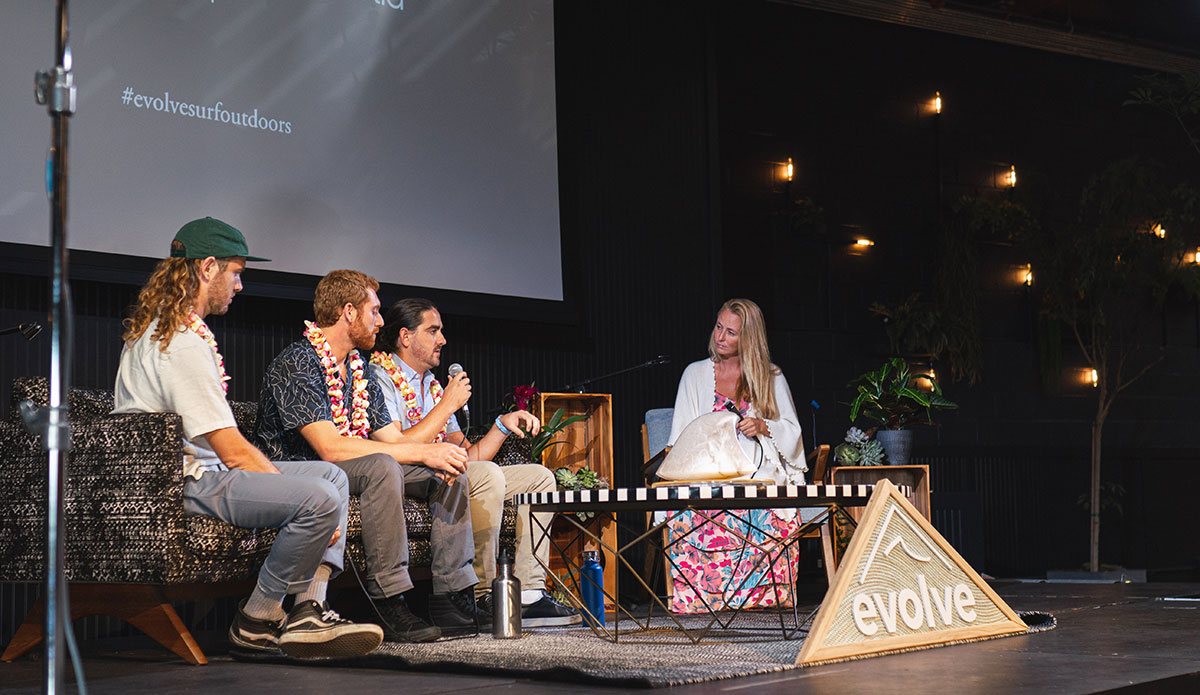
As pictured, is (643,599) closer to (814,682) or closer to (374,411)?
(374,411)

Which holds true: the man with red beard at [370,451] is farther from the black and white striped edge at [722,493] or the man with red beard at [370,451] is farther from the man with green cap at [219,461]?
the black and white striped edge at [722,493]

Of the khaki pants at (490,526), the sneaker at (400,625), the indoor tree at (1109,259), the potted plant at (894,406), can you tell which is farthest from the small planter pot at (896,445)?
the sneaker at (400,625)

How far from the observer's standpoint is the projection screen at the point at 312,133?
3.94 meters

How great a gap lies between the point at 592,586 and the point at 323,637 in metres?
1.04

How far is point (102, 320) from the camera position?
406cm

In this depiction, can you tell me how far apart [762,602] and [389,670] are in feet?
6.14

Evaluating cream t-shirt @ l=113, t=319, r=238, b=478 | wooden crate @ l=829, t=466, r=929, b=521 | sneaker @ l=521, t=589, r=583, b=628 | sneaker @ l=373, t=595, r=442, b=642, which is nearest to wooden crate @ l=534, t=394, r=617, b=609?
sneaker @ l=521, t=589, r=583, b=628

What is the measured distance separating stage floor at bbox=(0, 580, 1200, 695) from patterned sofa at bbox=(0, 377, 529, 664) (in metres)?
0.16

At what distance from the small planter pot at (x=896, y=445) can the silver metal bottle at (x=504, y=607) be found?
9.12ft

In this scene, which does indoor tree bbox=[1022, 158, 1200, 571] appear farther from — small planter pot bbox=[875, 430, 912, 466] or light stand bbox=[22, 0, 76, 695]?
light stand bbox=[22, 0, 76, 695]

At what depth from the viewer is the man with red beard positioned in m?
3.27

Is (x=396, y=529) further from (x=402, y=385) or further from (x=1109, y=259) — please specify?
(x=1109, y=259)

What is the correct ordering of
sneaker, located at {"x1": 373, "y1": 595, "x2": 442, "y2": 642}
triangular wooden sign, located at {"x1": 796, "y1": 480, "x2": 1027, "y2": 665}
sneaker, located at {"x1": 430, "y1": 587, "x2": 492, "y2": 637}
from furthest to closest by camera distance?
sneaker, located at {"x1": 430, "y1": 587, "x2": 492, "y2": 637} < sneaker, located at {"x1": 373, "y1": 595, "x2": 442, "y2": 642} < triangular wooden sign, located at {"x1": 796, "y1": 480, "x2": 1027, "y2": 665}

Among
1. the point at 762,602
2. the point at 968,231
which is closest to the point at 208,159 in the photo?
the point at 762,602
